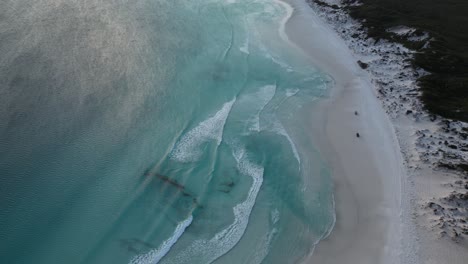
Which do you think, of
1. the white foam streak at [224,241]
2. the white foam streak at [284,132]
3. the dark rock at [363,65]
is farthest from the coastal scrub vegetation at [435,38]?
the white foam streak at [224,241]

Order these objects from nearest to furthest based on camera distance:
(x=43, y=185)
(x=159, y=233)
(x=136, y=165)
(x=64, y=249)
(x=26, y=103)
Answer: (x=64, y=249) → (x=159, y=233) → (x=43, y=185) → (x=136, y=165) → (x=26, y=103)

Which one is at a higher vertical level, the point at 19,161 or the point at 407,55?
the point at 407,55

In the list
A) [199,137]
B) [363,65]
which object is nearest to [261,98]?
[199,137]

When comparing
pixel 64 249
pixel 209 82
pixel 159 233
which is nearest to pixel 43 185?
pixel 64 249

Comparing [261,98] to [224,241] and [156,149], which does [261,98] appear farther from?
[224,241]

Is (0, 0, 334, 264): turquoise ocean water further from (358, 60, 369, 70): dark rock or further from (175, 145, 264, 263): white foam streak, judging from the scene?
(358, 60, 369, 70): dark rock

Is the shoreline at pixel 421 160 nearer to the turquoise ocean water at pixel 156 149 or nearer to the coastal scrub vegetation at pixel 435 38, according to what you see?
the coastal scrub vegetation at pixel 435 38

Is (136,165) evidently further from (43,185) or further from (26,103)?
(26,103)
